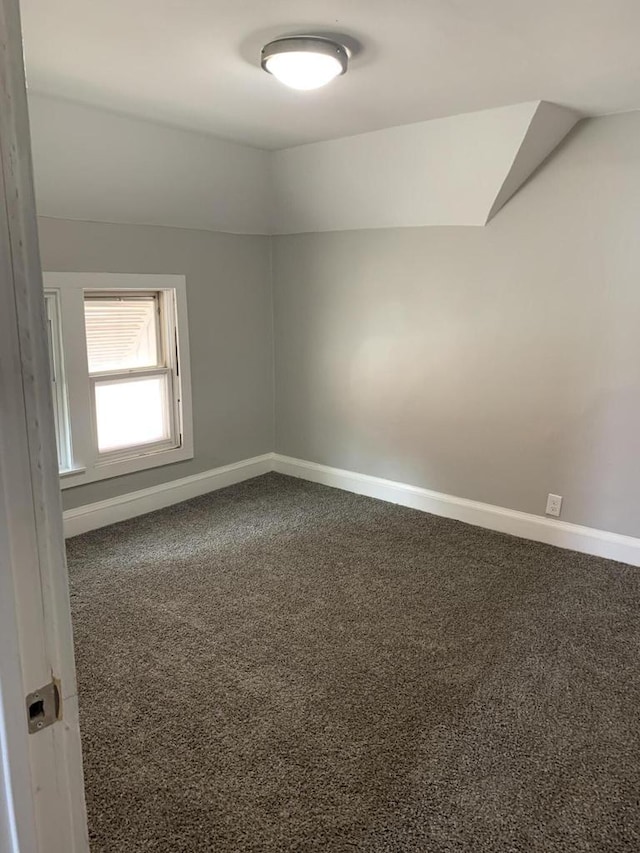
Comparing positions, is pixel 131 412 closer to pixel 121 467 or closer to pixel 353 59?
pixel 121 467

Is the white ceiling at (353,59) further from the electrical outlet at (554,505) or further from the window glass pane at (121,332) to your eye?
the electrical outlet at (554,505)

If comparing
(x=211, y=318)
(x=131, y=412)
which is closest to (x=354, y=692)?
(x=131, y=412)

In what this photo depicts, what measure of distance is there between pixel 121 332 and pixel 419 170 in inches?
79.3

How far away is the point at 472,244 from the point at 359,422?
142 centimetres

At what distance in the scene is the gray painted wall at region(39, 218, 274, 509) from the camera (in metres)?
Answer: 3.49

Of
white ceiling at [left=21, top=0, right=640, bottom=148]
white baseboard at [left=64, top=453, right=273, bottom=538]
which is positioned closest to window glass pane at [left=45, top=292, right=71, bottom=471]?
white baseboard at [left=64, top=453, right=273, bottom=538]

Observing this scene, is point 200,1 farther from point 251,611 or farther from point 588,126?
point 251,611

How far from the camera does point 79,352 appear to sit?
3490mm

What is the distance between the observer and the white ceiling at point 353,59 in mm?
1894

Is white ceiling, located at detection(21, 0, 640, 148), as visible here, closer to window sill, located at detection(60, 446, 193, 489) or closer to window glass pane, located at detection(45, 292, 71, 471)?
window glass pane, located at detection(45, 292, 71, 471)

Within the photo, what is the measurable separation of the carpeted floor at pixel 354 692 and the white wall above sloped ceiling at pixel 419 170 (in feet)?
6.39

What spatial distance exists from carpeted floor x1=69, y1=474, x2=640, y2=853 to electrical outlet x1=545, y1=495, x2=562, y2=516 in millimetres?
257

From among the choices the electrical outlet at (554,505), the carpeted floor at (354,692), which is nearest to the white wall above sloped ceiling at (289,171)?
the electrical outlet at (554,505)

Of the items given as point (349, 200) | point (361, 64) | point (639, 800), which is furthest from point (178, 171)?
point (639, 800)
